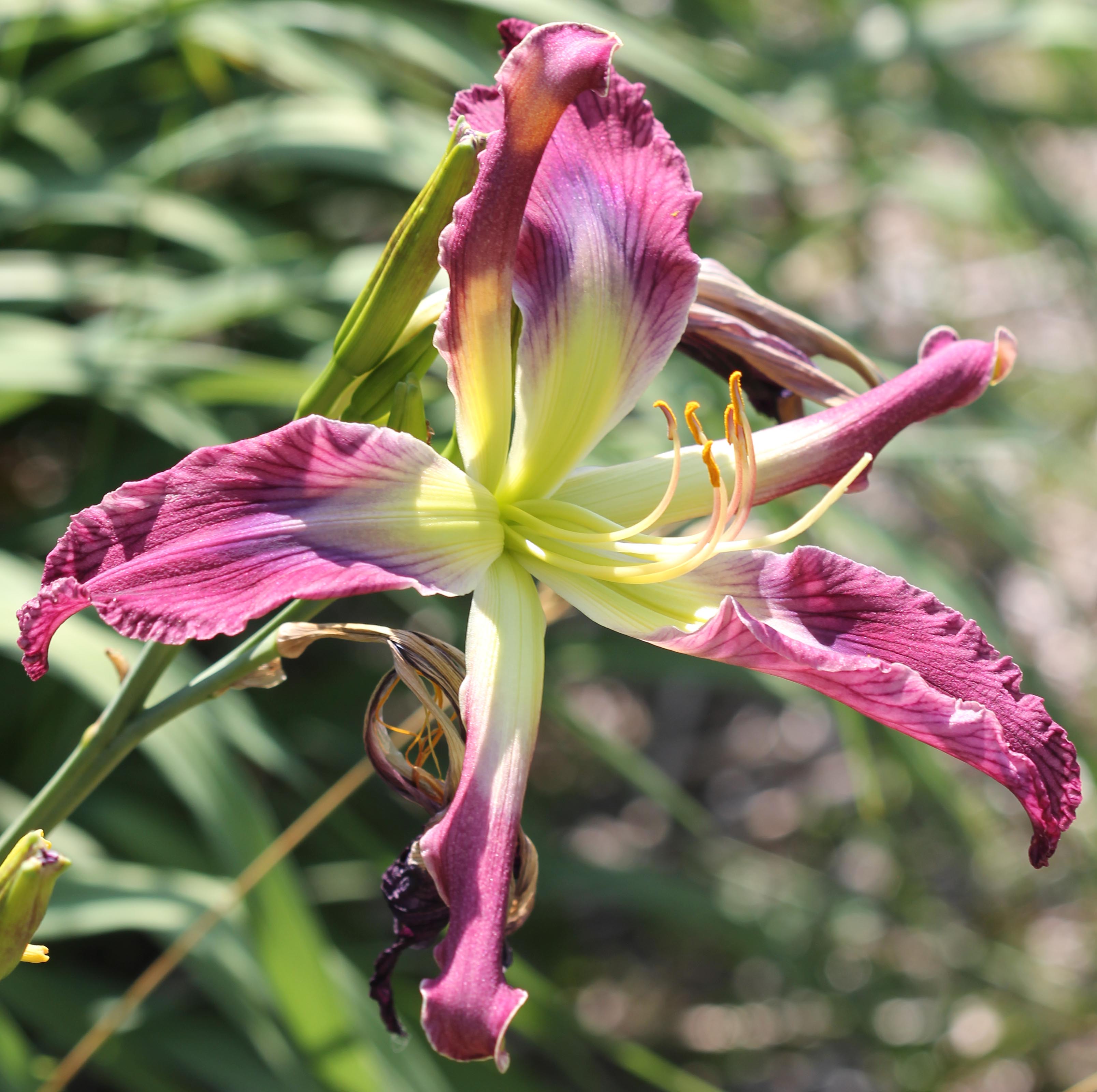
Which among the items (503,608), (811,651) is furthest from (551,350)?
(811,651)

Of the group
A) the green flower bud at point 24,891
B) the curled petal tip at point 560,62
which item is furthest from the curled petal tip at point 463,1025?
the curled petal tip at point 560,62

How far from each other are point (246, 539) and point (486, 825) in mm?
226

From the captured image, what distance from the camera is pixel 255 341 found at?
2.07 metres

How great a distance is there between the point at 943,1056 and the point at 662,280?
1816mm

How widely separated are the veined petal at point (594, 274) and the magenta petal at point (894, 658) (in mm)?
162

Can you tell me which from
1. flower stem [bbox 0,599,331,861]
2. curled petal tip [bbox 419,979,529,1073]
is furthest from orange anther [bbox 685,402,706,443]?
curled petal tip [bbox 419,979,529,1073]

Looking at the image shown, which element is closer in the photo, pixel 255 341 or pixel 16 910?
pixel 16 910

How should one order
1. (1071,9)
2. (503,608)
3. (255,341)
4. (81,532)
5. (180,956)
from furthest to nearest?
(255,341) < (1071,9) < (180,956) < (503,608) < (81,532)

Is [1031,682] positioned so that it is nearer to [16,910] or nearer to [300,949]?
[300,949]

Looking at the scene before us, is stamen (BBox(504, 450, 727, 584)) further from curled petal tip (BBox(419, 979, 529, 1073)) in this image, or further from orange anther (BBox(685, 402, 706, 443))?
curled petal tip (BBox(419, 979, 529, 1073))

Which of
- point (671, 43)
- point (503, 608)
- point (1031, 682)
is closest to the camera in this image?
point (503, 608)

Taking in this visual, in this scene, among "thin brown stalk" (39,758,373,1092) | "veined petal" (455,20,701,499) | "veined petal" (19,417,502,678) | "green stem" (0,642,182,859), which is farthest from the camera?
"thin brown stalk" (39,758,373,1092)

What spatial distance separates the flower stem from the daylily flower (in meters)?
0.09

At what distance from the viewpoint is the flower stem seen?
0.69 metres
